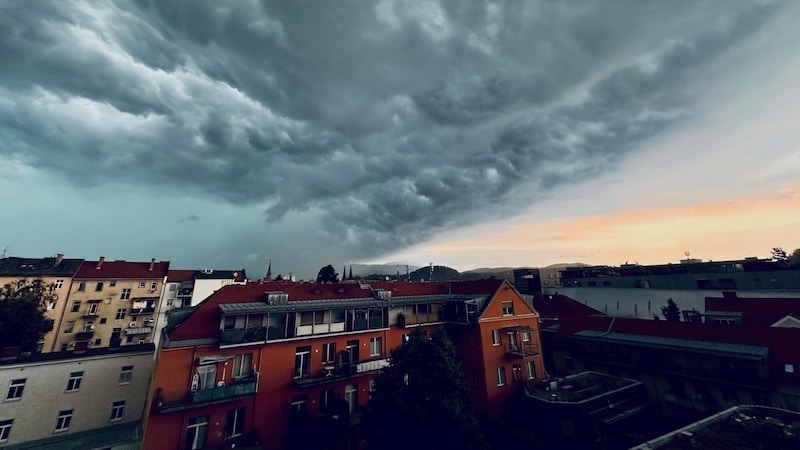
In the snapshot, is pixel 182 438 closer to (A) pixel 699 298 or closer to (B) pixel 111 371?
(B) pixel 111 371

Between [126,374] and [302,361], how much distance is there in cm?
2012

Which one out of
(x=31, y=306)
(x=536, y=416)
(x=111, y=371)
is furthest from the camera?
(x=31, y=306)

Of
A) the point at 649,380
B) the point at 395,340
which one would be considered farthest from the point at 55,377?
the point at 649,380

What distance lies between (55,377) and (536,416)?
5066cm

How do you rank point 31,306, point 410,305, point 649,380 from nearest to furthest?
1. point 649,380
2. point 410,305
3. point 31,306

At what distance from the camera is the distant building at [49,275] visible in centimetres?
5175

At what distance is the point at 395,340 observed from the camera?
3631 cm

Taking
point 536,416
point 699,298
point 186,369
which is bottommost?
point 536,416

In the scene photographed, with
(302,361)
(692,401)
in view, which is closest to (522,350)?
(692,401)

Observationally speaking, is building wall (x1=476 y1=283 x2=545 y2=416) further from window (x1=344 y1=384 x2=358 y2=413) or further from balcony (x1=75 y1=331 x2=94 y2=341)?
balcony (x1=75 y1=331 x2=94 y2=341)

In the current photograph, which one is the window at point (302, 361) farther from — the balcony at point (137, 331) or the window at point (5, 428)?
the balcony at point (137, 331)

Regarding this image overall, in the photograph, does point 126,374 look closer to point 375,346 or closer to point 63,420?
point 63,420

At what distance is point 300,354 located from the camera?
1158 inches

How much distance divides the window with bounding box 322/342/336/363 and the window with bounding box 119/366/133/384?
845 inches
